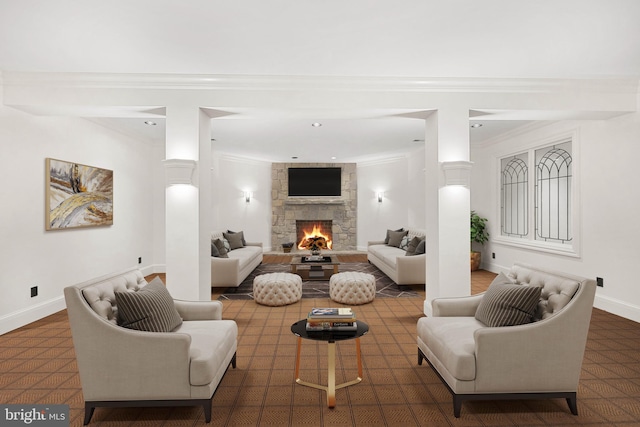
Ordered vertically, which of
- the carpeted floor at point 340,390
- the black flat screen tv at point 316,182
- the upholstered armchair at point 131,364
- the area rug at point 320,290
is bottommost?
the carpeted floor at point 340,390

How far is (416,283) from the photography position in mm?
5844

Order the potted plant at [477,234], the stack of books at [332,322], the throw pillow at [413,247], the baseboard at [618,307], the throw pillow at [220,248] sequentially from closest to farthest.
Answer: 1. the stack of books at [332,322]
2. the baseboard at [618,307]
3. the throw pillow at [220,248]
4. the throw pillow at [413,247]
5. the potted plant at [477,234]

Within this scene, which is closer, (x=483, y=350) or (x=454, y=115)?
(x=483, y=350)

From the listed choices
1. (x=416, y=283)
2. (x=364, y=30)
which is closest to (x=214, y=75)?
(x=364, y=30)

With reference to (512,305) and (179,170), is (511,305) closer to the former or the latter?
(512,305)

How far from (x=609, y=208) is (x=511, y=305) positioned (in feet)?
10.7

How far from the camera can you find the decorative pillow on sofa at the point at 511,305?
7.94 ft

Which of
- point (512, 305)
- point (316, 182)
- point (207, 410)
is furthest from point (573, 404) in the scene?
point (316, 182)

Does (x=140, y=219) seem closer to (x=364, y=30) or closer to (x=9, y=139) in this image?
(x=9, y=139)

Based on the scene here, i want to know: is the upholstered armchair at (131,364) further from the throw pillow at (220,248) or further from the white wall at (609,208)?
the white wall at (609,208)

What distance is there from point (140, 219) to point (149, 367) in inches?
200

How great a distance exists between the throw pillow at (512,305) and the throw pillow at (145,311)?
7.79 ft

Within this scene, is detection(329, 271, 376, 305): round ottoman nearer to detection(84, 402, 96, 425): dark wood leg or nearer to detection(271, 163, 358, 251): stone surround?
detection(84, 402, 96, 425): dark wood leg

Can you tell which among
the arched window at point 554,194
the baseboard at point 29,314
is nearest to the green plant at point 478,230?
the arched window at point 554,194
